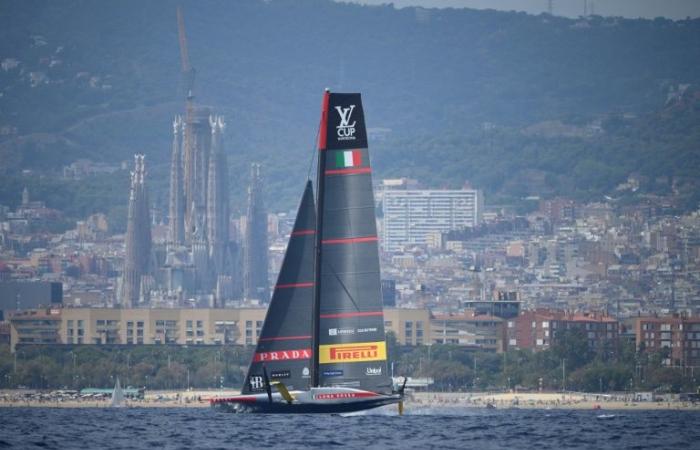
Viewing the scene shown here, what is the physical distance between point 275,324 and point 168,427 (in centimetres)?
687

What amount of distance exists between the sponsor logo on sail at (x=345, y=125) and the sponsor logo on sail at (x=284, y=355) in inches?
207

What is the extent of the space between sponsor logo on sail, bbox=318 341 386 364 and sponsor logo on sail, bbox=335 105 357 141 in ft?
16.3

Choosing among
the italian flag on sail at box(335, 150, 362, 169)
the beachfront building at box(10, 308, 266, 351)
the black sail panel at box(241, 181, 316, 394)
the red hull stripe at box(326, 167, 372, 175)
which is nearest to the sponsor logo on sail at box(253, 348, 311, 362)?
the black sail panel at box(241, 181, 316, 394)

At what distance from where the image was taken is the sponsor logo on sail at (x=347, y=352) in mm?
54938

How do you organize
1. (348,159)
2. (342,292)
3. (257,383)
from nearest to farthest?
1. (342,292)
2. (348,159)
3. (257,383)

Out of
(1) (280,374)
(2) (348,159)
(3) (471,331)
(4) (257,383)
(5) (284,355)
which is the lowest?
(4) (257,383)

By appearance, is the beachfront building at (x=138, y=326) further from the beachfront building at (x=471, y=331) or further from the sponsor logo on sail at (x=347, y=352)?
the sponsor logo on sail at (x=347, y=352)

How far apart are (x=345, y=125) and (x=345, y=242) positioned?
9.25 ft

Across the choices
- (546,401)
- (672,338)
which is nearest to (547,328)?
(672,338)

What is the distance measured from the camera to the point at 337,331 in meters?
54.9

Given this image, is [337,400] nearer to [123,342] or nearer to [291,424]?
[291,424]

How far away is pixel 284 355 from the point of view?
55719 mm

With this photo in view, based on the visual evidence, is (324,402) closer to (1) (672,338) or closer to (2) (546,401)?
(2) (546,401)

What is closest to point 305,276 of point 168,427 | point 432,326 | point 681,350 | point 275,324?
point 275,324
